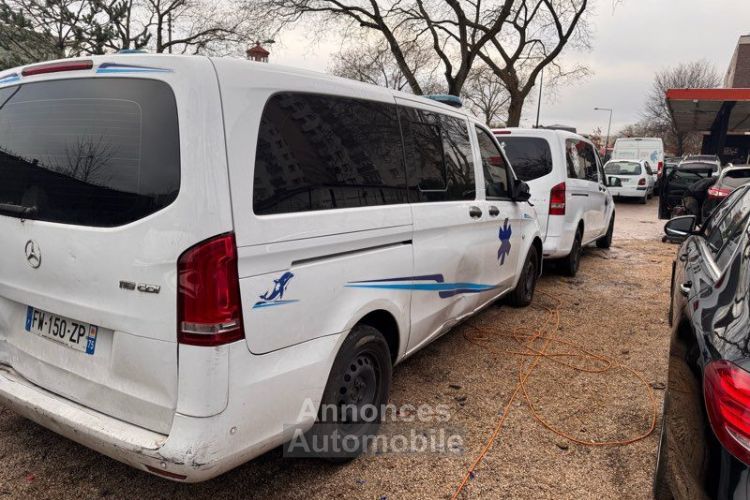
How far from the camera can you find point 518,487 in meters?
2.57

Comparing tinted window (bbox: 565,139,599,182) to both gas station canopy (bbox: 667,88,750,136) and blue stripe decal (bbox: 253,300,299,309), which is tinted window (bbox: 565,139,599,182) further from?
gas station canopy (bbox: 667,88,750,136)

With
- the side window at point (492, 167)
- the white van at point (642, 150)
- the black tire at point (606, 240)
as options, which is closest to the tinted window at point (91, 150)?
the side window at point (492, 167)

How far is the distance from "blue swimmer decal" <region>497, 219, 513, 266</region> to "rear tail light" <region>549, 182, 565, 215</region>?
1.77 metres

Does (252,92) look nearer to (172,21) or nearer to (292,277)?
(292,277)

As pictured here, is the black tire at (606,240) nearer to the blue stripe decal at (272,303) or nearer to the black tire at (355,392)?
the black tire at (355,392)

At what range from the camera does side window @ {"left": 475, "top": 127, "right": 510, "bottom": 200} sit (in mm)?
4148

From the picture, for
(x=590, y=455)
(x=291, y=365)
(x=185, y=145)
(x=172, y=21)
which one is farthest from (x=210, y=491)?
(x=172, y=21)

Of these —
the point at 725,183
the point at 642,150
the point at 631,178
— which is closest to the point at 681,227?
the point at 725,183

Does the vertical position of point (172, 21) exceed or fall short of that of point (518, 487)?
it exceeds it

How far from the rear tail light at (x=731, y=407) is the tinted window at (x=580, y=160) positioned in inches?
201

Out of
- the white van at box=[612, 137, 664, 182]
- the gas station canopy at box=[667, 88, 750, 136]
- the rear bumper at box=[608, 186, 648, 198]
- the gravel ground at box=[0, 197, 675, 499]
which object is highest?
the gas station canopy at box=[667, 88, 750, 136]

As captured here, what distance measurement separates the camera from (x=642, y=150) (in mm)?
23734

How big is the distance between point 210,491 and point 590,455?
81.5 inches

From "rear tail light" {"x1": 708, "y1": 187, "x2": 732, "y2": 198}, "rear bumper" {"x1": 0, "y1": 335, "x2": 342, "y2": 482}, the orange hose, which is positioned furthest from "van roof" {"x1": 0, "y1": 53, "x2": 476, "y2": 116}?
"rear tail light" {"x1": 708, "y1": 187, "x2": 732, "y2": 198}
